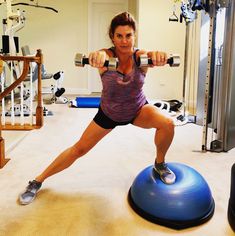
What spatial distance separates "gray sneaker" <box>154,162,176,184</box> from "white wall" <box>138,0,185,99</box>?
4.79 meters

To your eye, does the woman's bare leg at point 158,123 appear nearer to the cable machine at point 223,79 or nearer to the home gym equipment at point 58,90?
the cable machine at point 223,79

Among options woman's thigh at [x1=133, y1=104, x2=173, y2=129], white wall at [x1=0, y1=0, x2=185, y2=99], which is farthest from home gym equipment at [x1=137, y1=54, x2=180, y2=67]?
white wall at [x1=0, y1=0, x2=185, y2=99]

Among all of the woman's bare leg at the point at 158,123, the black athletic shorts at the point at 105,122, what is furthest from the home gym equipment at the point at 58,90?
the woman's bare leg at the point at 158,123

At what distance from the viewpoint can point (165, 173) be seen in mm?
1916

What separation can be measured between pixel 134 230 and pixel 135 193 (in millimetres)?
272

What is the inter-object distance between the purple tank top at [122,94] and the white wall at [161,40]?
479 cm

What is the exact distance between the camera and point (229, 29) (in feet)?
10.2

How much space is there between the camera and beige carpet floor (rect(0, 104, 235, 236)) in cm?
176

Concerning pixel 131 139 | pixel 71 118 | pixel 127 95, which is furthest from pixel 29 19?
pixel 127 95

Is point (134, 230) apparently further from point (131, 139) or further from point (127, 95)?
point (131, 139)

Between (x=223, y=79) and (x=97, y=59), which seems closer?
(x=97, y=59)

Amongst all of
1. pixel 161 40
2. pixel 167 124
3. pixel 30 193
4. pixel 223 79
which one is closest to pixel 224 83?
pixel 223 79

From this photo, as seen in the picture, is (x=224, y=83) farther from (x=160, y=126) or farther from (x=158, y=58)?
(x=158, y=58)

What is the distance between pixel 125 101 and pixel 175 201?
2.12ft
